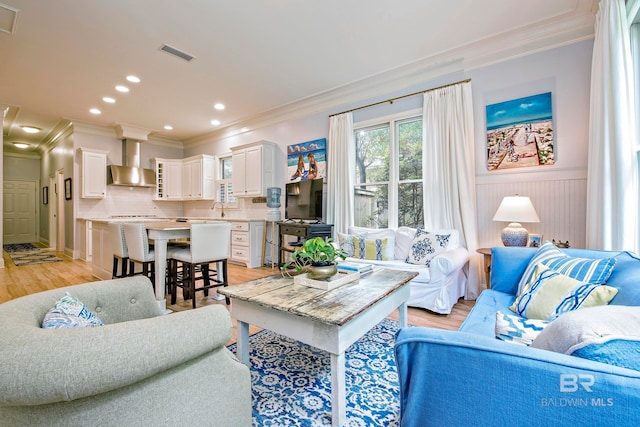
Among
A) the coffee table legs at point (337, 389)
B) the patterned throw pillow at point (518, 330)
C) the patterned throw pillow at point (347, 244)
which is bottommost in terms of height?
the coffee table legs at point (337, 389)

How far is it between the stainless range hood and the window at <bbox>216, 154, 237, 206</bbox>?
1.81m

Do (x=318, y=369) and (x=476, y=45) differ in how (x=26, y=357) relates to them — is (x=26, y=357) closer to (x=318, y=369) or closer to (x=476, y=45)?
(x=318, y=369)

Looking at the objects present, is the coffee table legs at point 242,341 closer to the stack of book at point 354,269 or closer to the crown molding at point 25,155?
the stack of book at point 354,269

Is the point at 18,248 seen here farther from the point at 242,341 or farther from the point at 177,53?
the point at 242,341

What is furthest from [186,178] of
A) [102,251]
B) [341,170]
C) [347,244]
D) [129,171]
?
[347,244]

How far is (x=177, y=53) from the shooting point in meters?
3.48

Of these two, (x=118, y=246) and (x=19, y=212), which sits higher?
(x=19, y=212)

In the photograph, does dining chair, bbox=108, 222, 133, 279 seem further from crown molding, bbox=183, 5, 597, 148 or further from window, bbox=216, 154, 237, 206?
crown molding, bbox=183, 5, 597, 148

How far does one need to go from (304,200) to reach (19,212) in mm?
10504

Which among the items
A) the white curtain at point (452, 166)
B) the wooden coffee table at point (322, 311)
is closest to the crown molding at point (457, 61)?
the white curtain at point (452, 166)

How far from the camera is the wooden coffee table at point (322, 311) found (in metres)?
1.38

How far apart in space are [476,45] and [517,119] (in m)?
0.98

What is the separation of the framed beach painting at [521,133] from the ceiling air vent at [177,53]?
11.9 ft

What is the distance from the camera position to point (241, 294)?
1691 millimetres
